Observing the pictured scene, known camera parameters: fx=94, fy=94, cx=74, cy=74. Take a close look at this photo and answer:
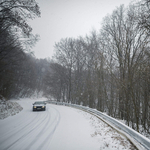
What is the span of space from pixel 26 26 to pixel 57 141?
22.2 feet

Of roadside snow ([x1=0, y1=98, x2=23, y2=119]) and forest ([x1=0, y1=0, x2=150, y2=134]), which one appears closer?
forest ([x1=0, y1=0, x2=150, y2=134])

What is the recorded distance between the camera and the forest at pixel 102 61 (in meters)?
5.89

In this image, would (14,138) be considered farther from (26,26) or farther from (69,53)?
(69,53)

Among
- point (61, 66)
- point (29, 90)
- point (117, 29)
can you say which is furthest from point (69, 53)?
point (29, 90)

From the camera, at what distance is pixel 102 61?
27.7ft

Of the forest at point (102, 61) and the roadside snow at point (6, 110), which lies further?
the roadside snow at point (6, 110)

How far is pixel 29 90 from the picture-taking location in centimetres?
4141

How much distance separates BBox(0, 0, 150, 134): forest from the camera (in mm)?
5895

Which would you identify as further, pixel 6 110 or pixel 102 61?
pixel 6 110

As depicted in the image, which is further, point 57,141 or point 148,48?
point 148,48

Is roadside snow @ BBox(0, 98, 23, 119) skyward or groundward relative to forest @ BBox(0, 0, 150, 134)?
groundward

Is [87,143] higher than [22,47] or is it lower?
lower

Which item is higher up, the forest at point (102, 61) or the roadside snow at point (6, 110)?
the forest at point (102, 61)

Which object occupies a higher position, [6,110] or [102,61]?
[102,61]
